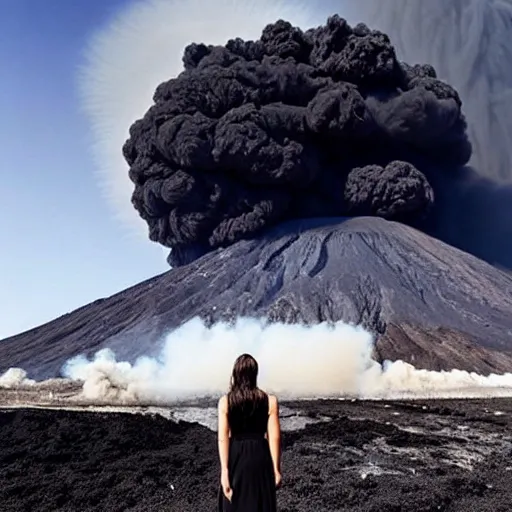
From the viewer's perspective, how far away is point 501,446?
19.9m

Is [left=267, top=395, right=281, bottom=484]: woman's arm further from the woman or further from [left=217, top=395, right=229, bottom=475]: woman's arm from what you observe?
[left=217, top=395, right=229, bottom=475]: woman's arm

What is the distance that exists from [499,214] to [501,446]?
41966 millimetres

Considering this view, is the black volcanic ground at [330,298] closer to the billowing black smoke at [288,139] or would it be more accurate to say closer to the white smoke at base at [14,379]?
the white smoke at base at [14,379]

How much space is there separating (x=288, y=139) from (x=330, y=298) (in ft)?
41.1

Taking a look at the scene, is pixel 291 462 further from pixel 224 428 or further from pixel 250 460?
pixel 224 428

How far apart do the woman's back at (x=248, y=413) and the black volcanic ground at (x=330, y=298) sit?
3122 cm

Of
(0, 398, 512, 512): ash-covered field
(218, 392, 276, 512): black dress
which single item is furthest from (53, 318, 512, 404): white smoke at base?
(218, 392, 276, 512): black dress

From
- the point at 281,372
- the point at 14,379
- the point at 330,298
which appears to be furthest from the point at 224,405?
the point at 330,298

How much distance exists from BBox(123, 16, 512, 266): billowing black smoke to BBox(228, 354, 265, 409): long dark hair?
4260cm

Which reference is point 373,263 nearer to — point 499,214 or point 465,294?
point 465,294

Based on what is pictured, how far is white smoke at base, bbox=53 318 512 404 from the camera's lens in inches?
1248

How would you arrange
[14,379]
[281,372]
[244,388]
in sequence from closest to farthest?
[244,388] < [281,372] < [14,379]

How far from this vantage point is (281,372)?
35.3 meters

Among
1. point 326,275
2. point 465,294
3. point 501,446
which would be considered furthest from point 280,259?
point 501,446
